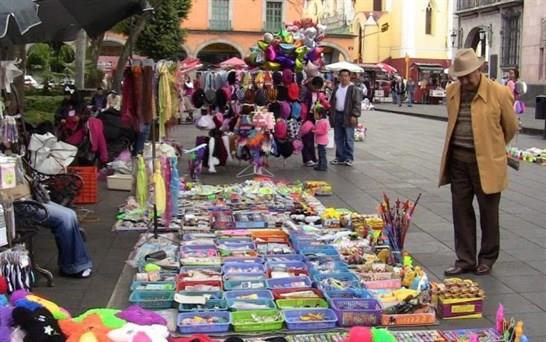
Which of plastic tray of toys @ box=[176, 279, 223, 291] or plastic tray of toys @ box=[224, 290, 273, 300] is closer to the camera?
plastic tray of toys @ box=[224, 290, 273, 300]

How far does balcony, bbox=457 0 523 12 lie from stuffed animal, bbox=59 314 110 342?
3760 centimetres

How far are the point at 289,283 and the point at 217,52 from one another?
48.8m

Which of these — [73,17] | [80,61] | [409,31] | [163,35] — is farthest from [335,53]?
[73,17]

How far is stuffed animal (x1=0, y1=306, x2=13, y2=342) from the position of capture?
345 centimetres

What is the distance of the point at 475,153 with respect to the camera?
19.1 feet

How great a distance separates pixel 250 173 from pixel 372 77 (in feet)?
116

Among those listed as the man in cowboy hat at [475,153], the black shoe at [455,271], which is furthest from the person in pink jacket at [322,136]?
the black shoe at [455,271]

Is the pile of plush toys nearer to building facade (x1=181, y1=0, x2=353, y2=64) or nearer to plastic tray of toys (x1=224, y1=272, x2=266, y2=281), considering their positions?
plastic tray of toys (x1=224, y1=272, x2=266, y2=281)

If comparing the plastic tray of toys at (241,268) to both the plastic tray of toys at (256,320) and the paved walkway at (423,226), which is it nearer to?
the paved walkway at (423,226)

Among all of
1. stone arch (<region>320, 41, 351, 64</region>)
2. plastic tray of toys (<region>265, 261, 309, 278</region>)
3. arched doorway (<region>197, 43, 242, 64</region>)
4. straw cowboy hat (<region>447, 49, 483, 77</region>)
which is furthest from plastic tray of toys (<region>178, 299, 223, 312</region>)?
stone arch (<region>320, 41, 351, 64</region>)

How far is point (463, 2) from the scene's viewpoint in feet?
152

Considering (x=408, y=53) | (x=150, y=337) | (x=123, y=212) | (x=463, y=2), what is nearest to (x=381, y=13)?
(x=408, y=53)

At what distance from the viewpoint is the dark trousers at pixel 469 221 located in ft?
19.5

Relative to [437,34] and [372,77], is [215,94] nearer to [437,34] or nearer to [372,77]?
[372,77]
